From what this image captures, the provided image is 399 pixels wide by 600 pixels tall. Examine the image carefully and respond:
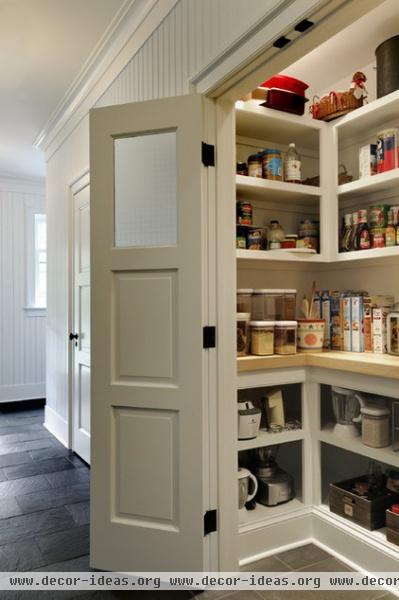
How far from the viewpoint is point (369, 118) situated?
7.43 ft

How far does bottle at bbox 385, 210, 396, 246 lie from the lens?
7.07 ft

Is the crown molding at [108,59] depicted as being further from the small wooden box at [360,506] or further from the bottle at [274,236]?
the small wooden box at [360,506]

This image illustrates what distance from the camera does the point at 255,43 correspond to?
5.13 ft

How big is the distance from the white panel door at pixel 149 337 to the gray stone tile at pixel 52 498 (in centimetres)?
84

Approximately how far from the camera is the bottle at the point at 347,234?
2369 mm

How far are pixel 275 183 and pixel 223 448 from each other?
4.23 feet

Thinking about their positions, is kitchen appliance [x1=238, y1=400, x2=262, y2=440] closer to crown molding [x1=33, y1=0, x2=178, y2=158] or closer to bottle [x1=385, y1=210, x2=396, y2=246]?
bottle [x1=385, y1=210, x2=396, y2=246]

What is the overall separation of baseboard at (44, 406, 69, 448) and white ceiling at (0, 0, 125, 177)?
257cm

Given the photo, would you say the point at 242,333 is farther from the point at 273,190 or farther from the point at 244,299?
the point at 273,190

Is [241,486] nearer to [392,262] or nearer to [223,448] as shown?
[223,448]

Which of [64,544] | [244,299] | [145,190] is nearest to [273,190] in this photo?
[244,299]

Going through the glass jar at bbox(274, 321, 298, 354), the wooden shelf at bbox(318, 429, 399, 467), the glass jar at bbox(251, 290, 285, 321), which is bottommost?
the wooden shelf at bbox(318, 429, 399, 467)

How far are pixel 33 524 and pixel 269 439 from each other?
1388 mm

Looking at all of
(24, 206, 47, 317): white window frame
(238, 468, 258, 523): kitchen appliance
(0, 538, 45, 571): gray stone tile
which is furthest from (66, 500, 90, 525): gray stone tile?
(24, 206, 47, 317): white window frame
